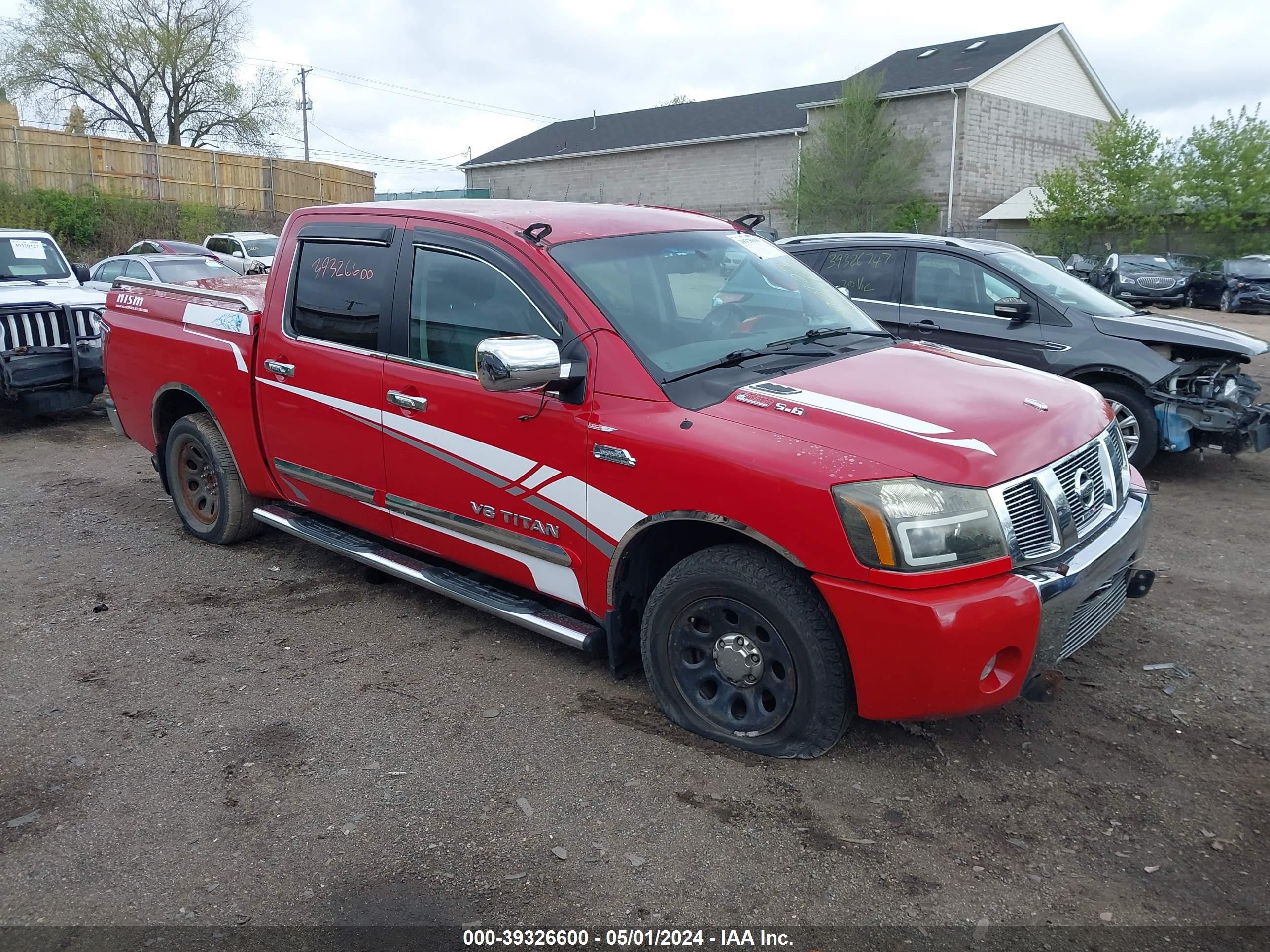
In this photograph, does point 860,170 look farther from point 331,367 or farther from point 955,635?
point 955,635

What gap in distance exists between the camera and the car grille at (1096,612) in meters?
3.41

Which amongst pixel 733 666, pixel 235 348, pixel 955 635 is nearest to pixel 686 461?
pixel 733 666

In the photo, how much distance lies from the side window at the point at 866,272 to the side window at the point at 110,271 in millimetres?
11656

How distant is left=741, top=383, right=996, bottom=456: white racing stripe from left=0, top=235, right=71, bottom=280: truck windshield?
34.2 ft

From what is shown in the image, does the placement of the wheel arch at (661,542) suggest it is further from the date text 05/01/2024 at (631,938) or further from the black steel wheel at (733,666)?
the date text 05/01/2024 at (631,938)

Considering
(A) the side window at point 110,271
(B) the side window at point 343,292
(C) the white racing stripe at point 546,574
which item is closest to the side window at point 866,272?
(B) the side window at point 343,292

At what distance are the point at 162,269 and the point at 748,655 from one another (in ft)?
43.8

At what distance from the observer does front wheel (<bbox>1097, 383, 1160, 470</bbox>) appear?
288 inches

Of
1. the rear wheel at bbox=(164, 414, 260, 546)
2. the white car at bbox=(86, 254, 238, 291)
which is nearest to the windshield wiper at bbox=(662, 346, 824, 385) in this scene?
the rear wheel at bbox=(164, 414, 260, 546)

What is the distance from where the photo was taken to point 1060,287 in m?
7.94

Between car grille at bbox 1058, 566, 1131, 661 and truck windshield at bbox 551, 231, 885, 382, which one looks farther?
→ truck windshield at bbox 551, 231, 885, 382

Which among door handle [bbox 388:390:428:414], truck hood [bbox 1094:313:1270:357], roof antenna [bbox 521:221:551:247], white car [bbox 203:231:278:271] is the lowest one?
door handle [bbox 388:390:428:414]

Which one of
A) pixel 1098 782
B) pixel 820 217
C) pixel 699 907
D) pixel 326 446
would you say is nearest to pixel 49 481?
pixel 326 446

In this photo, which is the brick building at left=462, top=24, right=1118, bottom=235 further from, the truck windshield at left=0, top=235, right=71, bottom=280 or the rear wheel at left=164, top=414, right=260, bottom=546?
the rear wheel at left=164, top=414, right=260, bottom=546
